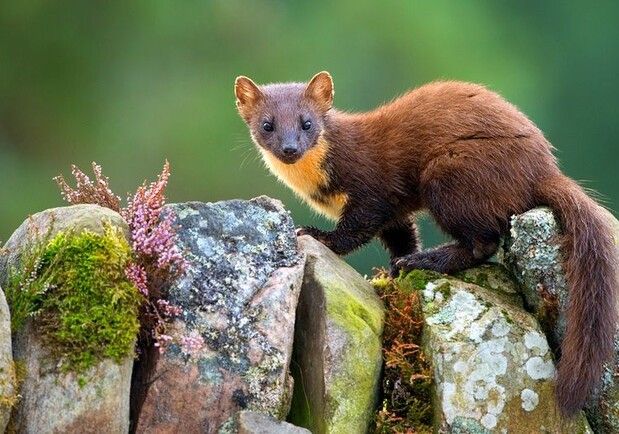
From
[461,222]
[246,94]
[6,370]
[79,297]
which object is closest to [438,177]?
[461,222]

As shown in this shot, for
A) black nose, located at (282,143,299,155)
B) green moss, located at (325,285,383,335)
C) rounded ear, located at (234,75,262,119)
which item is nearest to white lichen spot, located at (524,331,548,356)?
green moss, located at (325,285,383,335)

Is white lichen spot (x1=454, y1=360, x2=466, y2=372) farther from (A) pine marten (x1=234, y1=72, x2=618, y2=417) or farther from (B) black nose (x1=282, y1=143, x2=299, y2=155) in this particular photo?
(B) black nose (x1=282, y1=143, x2=299, y2=155)

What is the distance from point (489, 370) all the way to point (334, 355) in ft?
2.69

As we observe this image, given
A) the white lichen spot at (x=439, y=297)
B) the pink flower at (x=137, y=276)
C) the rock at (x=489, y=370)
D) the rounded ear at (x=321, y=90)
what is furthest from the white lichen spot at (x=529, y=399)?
the rounded ear at (x=321, y=90)

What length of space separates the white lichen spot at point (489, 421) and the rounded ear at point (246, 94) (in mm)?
3421

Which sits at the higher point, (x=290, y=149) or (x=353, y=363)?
(x=290, y=149)

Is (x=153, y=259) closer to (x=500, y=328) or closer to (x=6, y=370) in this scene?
(x=6, y=370)

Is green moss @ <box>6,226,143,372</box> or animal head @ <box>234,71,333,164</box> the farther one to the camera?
animal head @ <box>234,71,333,164</box>

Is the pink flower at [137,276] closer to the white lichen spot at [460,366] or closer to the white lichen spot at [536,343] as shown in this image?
the white lichen spot at [460,366]

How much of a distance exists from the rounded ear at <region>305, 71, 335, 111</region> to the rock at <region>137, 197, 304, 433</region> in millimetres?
2180

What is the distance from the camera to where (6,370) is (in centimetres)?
594

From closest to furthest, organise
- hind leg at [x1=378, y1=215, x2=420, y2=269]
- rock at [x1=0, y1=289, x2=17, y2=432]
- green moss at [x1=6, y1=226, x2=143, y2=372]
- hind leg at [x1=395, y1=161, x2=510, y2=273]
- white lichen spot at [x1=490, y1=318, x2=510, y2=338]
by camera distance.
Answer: rock at [x1=0, y1=289, x2=17, y2=432] < green moss at [x1=6, y1=226, x2=143, y2=372] < white lichen spot at [x1=490, y1=318, x2=510, y2=338] < hind leg at [x1=395, y1=161, x2=510, y2=273] < hind leg at [x1=378, y1=215, x2=420, y2=269]

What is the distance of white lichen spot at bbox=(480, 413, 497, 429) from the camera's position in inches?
261

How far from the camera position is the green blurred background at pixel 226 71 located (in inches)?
881
